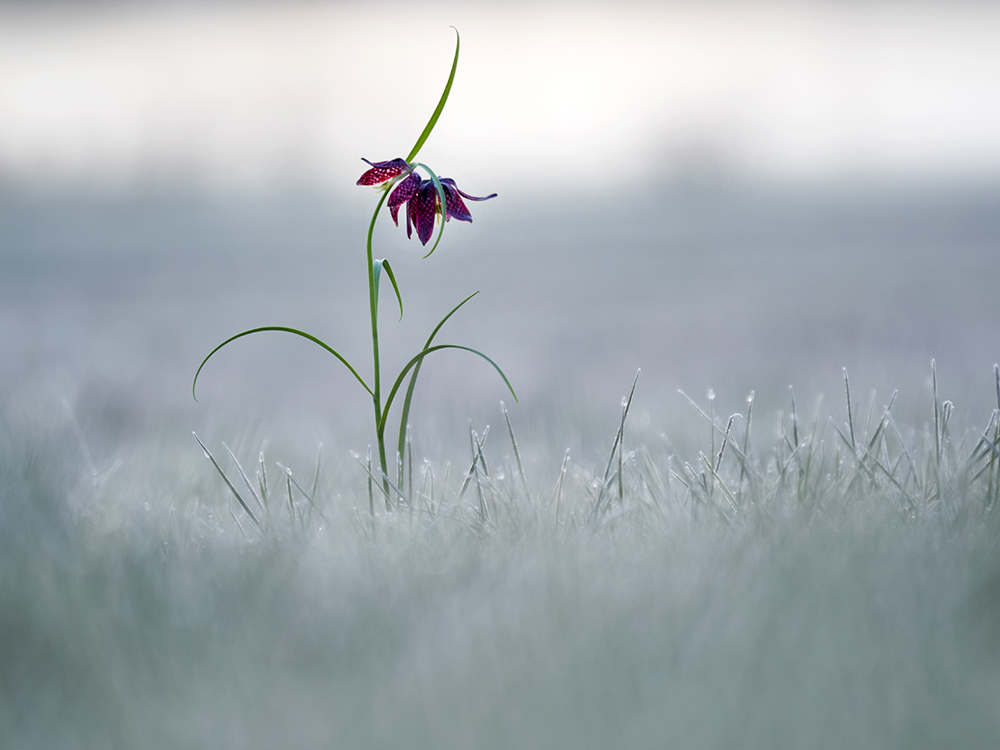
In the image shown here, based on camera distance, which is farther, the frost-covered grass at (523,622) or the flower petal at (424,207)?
the flower petal at (424,207)

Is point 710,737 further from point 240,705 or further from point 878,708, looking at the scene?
point 240,705

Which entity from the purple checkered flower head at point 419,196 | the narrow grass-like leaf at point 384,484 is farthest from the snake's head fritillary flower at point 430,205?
the narrow grass-like leaf at point 384,484

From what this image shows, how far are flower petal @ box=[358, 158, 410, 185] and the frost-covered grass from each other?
0.55m

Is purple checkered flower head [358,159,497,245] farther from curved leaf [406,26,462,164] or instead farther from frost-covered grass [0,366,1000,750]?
frost-covered grass [0,366,1000,750]

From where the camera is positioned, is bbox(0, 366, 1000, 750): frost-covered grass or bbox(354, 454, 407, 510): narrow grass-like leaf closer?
bbox(0, 366, 1000, 750): frost-covered grass

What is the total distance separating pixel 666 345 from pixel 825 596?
11.7 feet

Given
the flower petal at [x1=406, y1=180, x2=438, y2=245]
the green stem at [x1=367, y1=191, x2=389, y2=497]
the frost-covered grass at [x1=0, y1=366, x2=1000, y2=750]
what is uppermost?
the flower petal at [x1=406, y1=180, x2=438, y2=245]

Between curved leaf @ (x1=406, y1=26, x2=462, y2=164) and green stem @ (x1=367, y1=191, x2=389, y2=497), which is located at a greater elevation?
curved leaf @ (x1=406, y1=26, x2=462, y2=164)

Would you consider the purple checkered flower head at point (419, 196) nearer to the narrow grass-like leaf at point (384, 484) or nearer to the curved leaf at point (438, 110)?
the curved leaf at point (438, 110)

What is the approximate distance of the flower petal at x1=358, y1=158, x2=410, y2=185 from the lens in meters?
1.30

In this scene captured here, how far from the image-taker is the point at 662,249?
8039 millimetres

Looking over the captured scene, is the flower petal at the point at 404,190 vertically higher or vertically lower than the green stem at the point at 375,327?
higher

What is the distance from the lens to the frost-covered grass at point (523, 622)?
31.3 inches

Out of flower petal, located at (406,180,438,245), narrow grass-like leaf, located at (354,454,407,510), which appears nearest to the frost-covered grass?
narrow grass-like leaf, located at (354,454,407,510)
